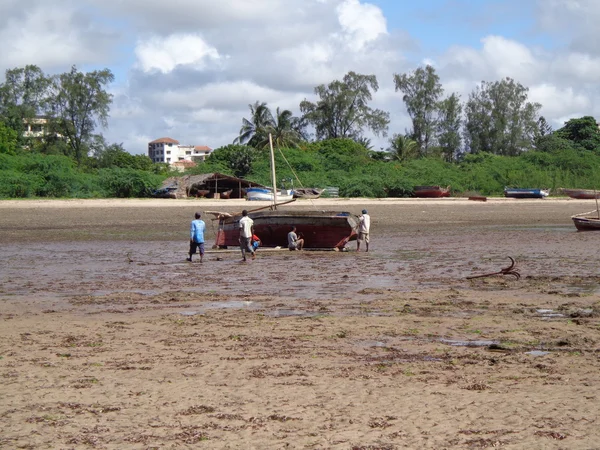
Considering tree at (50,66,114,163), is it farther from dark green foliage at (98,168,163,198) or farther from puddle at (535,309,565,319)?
puddle at (535,309,565,319)

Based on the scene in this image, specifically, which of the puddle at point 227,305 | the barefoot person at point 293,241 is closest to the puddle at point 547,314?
the puddle at point 227,305

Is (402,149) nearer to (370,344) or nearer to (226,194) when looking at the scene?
(226,194)

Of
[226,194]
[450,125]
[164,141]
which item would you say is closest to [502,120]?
[450,125]

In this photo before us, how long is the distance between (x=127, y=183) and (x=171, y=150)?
133 metres

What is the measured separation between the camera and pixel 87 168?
75.6m

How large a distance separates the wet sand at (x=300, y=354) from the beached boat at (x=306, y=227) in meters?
3.51

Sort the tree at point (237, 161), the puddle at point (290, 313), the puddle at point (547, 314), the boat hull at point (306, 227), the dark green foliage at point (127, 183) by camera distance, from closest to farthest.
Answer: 1. the puddle at point (547, 314)
2. the puddle at point (290, 313)
3. the boat hull at point (306, 227)
4. the dark green foliage at point (127, 183)
5. the tree at point (237, 161)

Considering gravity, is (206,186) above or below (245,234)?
above

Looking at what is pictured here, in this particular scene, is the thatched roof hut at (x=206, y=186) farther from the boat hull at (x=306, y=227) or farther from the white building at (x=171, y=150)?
the white building at (x=171, y=150)

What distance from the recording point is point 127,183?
191ft

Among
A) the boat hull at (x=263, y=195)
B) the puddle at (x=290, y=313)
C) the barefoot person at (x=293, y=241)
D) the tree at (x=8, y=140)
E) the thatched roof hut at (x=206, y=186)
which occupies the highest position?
the tree at (x=8, y=140)

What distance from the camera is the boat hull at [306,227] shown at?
928 inches

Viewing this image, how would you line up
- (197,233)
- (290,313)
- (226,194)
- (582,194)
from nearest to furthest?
(290,313)
(197,233)
(226,194)
(582,194)

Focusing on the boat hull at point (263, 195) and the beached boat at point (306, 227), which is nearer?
the beached boat at point (306, 227)
